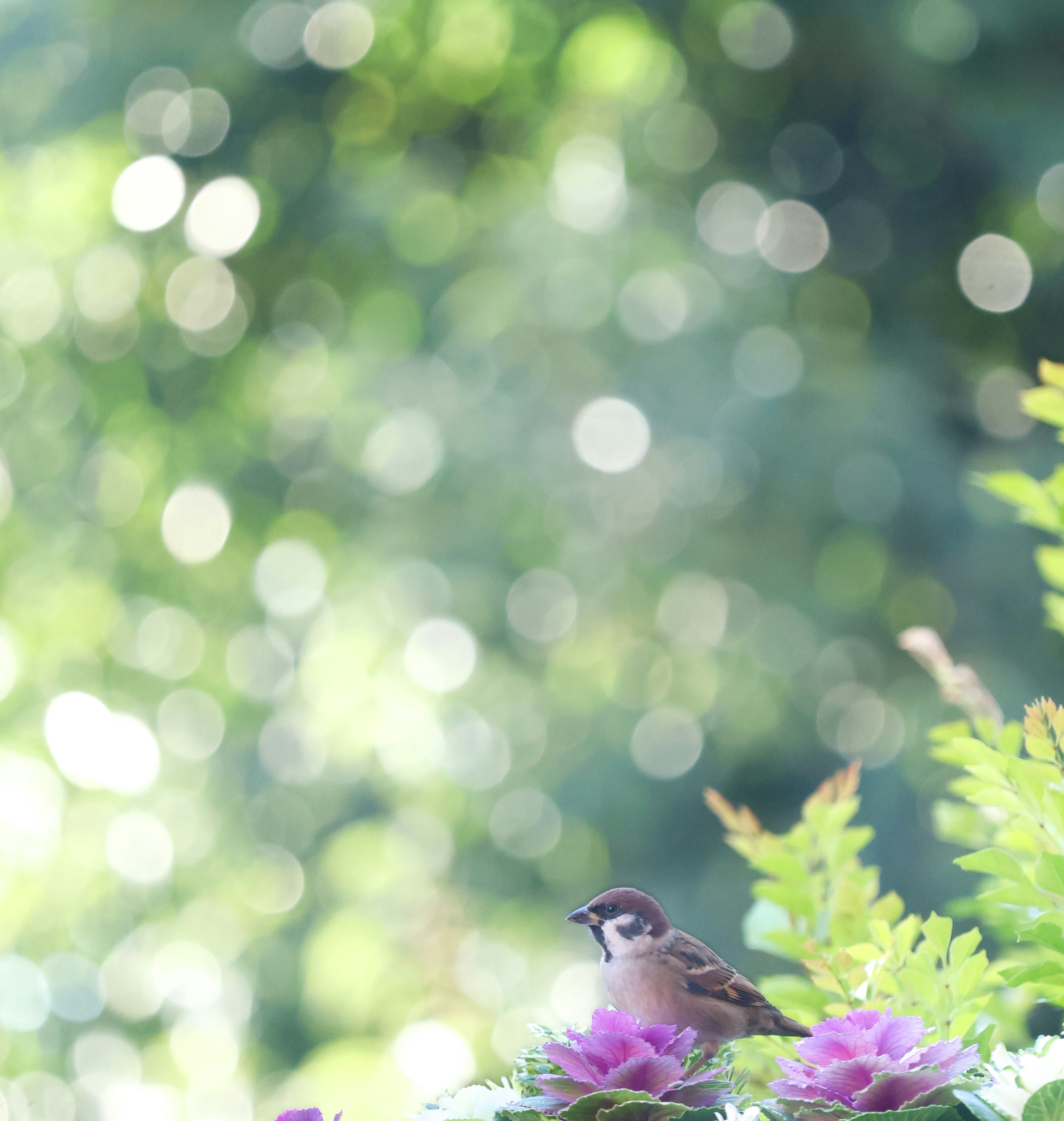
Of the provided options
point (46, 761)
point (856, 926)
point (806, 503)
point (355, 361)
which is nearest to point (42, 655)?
point (46, 761)

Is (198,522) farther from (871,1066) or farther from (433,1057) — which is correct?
(871,1066)

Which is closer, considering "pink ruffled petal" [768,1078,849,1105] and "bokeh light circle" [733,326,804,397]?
"pink ruffled petal" [768,1078,849,1105]

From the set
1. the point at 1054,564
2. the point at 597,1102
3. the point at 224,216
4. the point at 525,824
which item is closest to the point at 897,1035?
the point at 597,1102

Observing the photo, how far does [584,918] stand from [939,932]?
0.73ft

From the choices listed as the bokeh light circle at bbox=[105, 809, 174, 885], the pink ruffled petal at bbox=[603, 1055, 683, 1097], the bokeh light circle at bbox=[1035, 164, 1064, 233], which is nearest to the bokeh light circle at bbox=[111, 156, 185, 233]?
the bokeh light circle at bbox=[105, 809, 174, 885]

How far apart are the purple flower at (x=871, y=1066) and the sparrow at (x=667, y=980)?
145mm

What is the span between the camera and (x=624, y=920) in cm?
66

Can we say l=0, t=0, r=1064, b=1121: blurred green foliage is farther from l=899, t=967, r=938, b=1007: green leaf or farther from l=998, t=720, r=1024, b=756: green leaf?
l=899, t=967, r=938, b=1007: green leaf

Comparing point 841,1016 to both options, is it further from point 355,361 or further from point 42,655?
point 42,655

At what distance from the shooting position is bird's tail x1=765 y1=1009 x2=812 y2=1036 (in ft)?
1.98

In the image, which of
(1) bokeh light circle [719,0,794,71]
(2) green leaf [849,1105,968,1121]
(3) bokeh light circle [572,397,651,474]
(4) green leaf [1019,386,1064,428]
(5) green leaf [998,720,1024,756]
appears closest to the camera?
(2) green leaf [849,1105,968,1121]

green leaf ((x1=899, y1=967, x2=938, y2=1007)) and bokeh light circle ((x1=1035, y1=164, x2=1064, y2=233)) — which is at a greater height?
bokeh light circle ((x1=1035, y1=164, x2=1064, y2=233))

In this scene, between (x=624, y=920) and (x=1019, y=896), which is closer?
(x=1019, y=896)

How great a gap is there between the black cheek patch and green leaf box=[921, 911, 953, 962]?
0.65 ft
